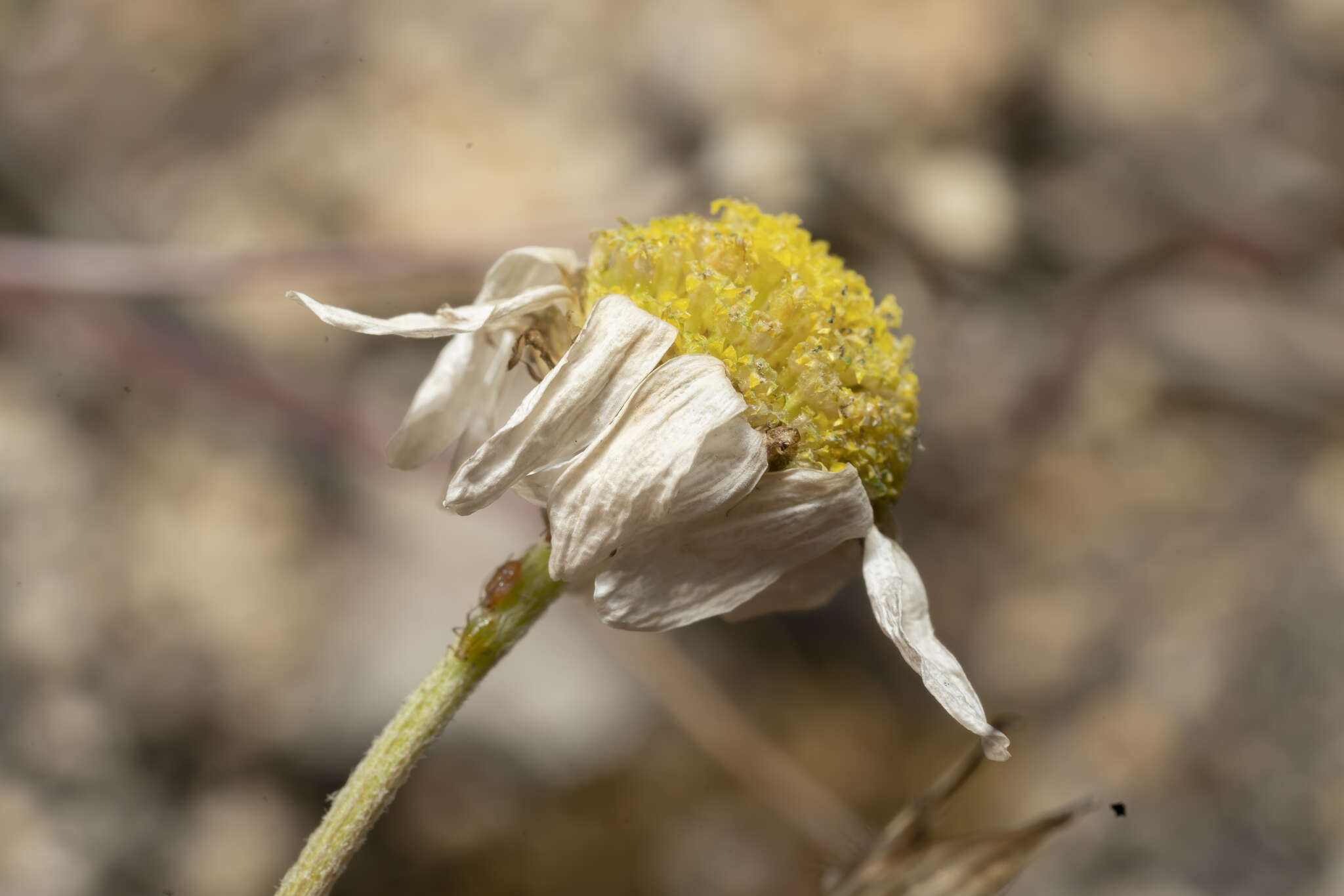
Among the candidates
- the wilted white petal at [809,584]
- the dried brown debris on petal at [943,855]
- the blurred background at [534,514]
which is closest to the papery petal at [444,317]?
the wilted white petal at [809,584]

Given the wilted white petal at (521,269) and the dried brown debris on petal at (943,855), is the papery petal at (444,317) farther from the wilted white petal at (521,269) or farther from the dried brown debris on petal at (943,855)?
the dried brown debris on petal at (943,855)

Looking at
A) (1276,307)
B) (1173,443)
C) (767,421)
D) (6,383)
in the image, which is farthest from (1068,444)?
(6,383)

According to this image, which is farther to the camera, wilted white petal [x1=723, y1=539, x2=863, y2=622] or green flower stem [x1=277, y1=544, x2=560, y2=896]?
wilted white petal [x1=723, y1=539, x2=863, y2=622]

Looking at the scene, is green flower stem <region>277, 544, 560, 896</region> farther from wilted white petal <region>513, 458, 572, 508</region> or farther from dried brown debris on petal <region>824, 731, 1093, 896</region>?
dried brown debris on petal <region>824, 731, 1093, 896</region>

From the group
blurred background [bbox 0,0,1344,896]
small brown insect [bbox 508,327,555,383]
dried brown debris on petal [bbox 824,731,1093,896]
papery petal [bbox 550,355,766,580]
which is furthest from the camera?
blurred background [bbox 0,0,1344,896]

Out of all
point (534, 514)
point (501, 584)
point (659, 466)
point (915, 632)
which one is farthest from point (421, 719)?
point (534, 514)

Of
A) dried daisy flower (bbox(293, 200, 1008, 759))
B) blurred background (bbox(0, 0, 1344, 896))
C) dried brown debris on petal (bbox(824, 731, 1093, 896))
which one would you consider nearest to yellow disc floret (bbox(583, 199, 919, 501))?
dried daisy flower (bbox(293, 200, 1008, 759))

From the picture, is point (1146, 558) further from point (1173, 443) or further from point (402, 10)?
point (402, 10)
